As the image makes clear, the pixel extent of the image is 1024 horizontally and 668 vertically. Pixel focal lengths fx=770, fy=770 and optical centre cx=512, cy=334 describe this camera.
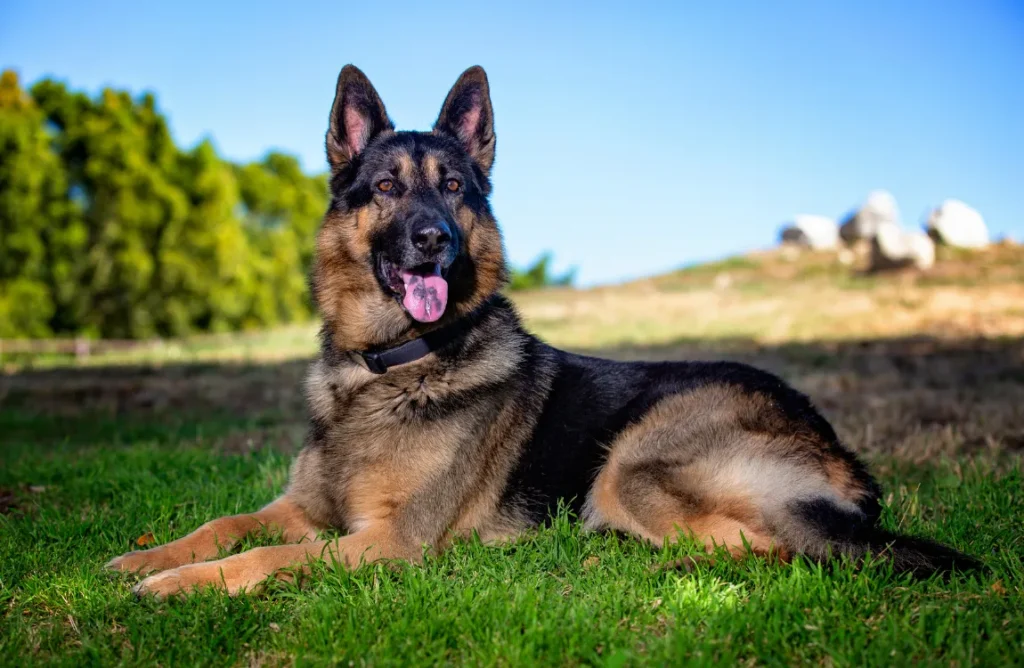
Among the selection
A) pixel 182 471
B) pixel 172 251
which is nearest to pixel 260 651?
pixel 182 471

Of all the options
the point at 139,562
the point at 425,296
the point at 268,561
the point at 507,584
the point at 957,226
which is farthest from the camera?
the point at 957,226

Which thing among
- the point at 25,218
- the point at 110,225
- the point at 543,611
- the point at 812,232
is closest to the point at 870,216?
Answer: the point at 812,232

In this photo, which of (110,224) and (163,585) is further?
(110,224)

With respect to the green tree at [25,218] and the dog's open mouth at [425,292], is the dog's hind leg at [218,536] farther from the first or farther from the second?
the green tree at [25,218]

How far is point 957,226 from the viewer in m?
27.0

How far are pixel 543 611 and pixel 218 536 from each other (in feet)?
6.15

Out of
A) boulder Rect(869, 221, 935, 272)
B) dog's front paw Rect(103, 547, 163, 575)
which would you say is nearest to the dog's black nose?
dog's front paw Rect(103, 547, 163, 575)

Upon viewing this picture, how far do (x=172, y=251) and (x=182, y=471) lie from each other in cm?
2258

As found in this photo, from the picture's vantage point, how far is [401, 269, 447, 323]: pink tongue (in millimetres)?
4125

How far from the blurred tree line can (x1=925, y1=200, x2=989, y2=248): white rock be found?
24.8 metres

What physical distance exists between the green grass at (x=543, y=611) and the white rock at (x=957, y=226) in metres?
26.0

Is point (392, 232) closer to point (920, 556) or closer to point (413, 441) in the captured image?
point (413, 441)

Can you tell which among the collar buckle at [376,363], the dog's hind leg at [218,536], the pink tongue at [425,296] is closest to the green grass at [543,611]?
the dog's hind leg at [218,536]

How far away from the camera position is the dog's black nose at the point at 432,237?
397 centimetres
